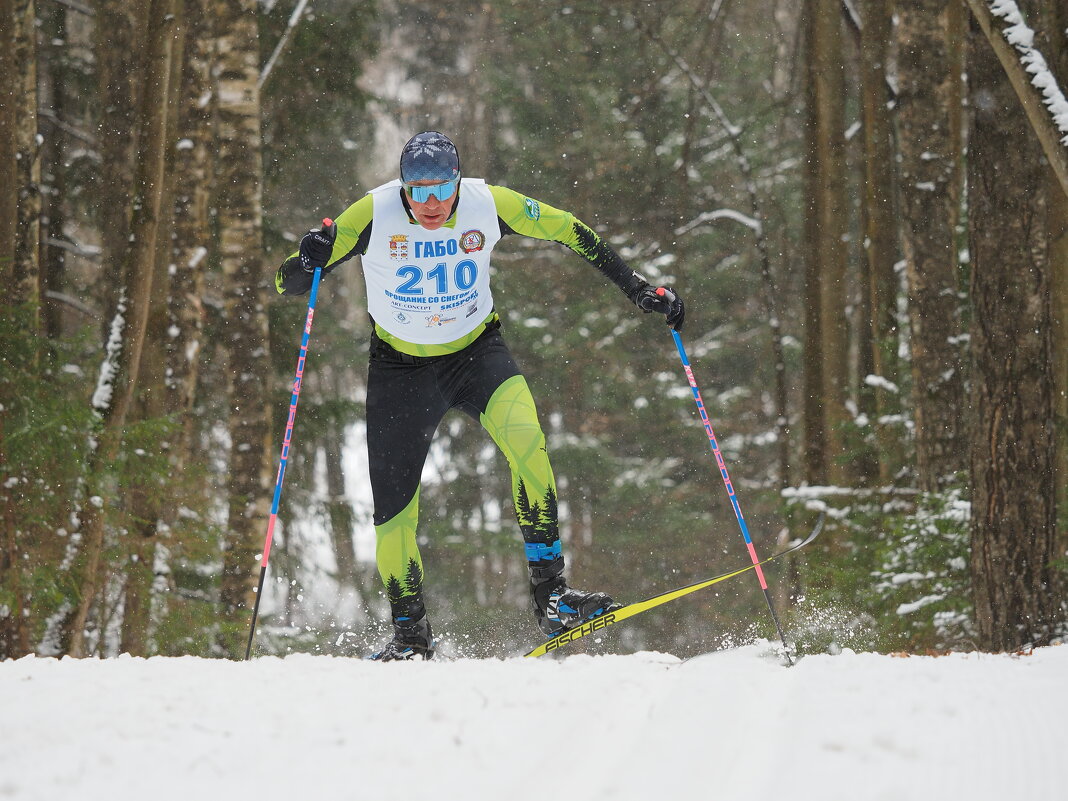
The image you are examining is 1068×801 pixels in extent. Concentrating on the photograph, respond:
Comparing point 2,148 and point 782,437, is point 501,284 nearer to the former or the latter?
point 782,437

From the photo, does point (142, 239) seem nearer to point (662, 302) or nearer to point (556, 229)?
point (556, 229)

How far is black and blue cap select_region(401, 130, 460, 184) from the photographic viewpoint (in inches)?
188

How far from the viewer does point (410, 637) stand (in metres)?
5.39

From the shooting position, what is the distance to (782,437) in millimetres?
13680

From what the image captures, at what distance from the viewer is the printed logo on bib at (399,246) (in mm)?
4977

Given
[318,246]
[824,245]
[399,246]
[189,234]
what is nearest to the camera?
[318,246]

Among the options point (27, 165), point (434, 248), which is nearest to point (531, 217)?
point (434, 248)

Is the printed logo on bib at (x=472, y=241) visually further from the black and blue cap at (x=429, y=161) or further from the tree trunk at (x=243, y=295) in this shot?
the tree trunk at (x=243, y=295)

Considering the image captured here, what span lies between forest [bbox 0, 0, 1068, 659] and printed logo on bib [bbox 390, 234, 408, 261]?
3.16m

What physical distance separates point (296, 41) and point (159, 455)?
649 cm

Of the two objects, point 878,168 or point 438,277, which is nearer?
point 438,277

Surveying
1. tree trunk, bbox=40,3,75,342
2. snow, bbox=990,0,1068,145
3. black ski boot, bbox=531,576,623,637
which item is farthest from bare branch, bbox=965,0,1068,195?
tree trunk, bbox=40,3,75,342

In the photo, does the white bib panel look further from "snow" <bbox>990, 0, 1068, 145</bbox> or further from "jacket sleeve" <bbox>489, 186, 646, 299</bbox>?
"snow" <bbox>990, 0, 1068, 145</bbox>

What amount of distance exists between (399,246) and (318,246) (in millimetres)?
380
